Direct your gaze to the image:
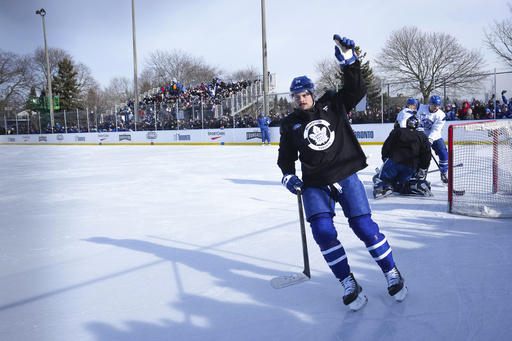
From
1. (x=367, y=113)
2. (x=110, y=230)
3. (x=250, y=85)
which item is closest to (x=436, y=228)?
(x=110, y=230)

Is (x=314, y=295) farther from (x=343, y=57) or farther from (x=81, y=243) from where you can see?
(x=81, y=243)

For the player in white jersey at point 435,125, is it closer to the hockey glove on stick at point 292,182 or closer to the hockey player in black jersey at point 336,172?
the hockey player in black jersey at point 336,172

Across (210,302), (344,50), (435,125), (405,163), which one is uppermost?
(344,50)

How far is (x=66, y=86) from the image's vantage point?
178ft

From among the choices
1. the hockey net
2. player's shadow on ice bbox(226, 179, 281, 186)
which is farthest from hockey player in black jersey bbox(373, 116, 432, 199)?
player's shadow on ice bbox(226, 179, 281, 186)

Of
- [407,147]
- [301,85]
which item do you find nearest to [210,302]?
[301,85]

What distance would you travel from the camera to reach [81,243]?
13.0 feet

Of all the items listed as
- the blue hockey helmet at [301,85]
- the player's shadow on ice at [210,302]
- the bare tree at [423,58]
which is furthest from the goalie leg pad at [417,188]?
the bare tree at [423,58]

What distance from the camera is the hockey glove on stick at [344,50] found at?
2.27m

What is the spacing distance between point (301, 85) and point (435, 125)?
4710 mm

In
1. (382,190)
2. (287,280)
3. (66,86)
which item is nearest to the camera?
(287,280)

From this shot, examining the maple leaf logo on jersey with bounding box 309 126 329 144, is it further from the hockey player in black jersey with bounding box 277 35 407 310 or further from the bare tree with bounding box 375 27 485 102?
the bare tree with bounding box 375 27 485 102

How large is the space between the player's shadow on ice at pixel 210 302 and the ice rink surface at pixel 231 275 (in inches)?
0.4

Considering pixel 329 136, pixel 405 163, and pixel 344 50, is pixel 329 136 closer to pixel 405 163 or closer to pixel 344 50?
pixel 344 50
